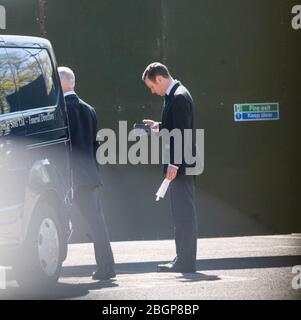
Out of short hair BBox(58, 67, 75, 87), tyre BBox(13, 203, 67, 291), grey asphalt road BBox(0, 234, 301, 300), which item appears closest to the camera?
grey asphalt road BBox(0, 234, 301, 300)

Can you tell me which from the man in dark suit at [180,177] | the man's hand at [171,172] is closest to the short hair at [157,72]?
the man in dark suit at [180,177]

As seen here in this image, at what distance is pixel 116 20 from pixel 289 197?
115 inches

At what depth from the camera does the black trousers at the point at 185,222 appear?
11.7 m

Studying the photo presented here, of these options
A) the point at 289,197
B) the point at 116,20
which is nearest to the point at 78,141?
the point at 116,20

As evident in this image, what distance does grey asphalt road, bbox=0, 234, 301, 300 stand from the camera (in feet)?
33.3

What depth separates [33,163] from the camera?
1049cm

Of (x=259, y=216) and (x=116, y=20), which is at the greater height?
(x=116, y=20)

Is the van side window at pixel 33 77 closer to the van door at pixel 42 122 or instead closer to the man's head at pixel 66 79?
the van door at pixel 42 122

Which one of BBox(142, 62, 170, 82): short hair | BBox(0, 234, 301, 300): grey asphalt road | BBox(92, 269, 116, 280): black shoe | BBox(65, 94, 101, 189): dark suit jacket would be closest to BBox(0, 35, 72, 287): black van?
BBox(65, 94, 101, 189): dark suit jacket

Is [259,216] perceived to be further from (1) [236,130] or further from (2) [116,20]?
(2) [116,20]

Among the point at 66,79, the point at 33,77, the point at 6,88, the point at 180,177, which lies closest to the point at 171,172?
the point at 180,177

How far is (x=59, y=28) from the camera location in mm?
14578

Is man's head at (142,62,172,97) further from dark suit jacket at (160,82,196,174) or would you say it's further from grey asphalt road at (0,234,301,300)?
grey asphalt road at (0,234,301,300)

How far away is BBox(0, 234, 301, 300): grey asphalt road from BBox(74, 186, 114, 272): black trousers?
0.19m
